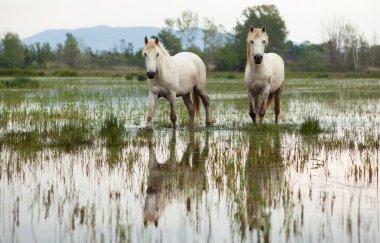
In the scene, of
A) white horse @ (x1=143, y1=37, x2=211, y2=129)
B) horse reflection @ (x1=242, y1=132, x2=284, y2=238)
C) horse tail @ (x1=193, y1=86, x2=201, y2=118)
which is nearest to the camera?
horse reflection @ (x1=242, y1=132, x2=284, y2=238)

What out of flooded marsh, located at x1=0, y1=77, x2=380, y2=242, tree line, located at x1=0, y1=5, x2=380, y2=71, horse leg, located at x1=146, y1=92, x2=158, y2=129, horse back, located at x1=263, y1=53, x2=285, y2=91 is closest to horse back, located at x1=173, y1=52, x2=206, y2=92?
horse leg, located at x1=146, y1=92, x2=158, y2=129

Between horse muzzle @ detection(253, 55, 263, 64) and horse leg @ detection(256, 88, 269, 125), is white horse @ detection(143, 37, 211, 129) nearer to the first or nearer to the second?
horse leg @ detection(256, 88, 269, 125)

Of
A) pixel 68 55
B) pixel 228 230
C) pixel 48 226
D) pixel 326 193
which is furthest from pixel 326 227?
pixel 68 55

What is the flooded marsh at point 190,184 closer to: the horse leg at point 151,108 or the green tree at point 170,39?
the horse leg at point 151,108

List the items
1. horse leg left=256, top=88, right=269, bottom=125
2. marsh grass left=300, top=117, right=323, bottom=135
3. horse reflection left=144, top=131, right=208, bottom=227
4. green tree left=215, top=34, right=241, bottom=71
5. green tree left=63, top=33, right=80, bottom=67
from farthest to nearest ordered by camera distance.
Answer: green tree left=63, top=33, right=80, bottom=67, green tree left=215, top=34, right=241, bottom=71, horse leg left=256, top=88, right=269, bottom=125, marsh grass left=300, top=117, right=323, bottom=135, horse reflection left=144, top=131, right=208, bottom=227

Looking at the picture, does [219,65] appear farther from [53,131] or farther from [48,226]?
[48,226]

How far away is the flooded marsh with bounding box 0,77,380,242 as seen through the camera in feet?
17.7

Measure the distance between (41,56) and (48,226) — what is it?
297 feet

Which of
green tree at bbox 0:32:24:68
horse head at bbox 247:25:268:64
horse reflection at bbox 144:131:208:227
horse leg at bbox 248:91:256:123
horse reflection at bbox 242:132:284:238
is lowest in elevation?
horse reflection at bbox 144:131:208:227

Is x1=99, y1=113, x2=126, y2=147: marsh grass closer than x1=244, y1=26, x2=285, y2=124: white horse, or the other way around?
x1=99, y1=113, x2=126, y2=147: marsh grass

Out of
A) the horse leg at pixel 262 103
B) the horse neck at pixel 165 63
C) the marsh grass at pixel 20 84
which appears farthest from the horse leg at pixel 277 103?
the marsh grass at pixel 20 84

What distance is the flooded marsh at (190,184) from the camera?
5.39m

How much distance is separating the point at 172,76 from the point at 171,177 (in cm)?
568

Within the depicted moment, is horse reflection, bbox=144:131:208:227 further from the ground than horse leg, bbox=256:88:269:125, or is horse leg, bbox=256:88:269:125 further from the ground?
horse leg, bbox=256:88:269:125
